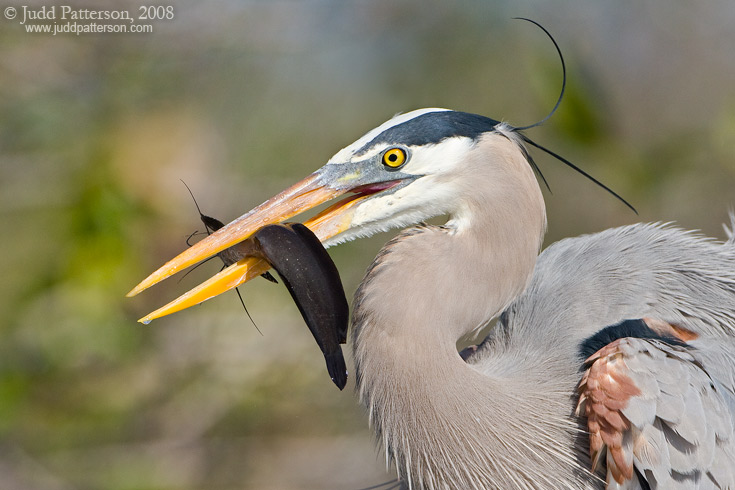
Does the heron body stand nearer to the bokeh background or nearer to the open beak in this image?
the open beak

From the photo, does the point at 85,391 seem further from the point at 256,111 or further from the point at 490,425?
the point at 490,425

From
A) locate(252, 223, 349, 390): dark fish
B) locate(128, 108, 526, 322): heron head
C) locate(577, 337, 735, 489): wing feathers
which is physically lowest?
locate(577, 337, 735, 489): wing feathers

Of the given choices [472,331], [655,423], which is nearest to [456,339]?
[472,331]

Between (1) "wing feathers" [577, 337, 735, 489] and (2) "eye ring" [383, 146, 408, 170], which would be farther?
(2) "eye ring" [383, 146, 408, 170]

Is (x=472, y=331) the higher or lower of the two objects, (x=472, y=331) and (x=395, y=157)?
the lower

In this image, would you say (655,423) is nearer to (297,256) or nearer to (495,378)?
(495,378)

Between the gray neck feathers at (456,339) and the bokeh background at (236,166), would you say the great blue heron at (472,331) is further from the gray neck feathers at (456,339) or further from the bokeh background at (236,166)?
the bokeh background at (236,166)

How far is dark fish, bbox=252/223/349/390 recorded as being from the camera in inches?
66.5

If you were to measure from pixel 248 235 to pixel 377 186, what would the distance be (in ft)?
1.08

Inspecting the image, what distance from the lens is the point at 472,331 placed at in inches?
71.3

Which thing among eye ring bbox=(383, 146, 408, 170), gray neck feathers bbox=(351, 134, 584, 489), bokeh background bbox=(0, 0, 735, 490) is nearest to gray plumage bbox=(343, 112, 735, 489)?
gray neck feathers bbox=(351, 134, 584, 489)

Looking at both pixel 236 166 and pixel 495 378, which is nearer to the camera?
pixel 495 378

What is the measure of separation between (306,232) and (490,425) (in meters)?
0.60

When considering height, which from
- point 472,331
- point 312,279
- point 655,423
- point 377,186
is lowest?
point 655,423
